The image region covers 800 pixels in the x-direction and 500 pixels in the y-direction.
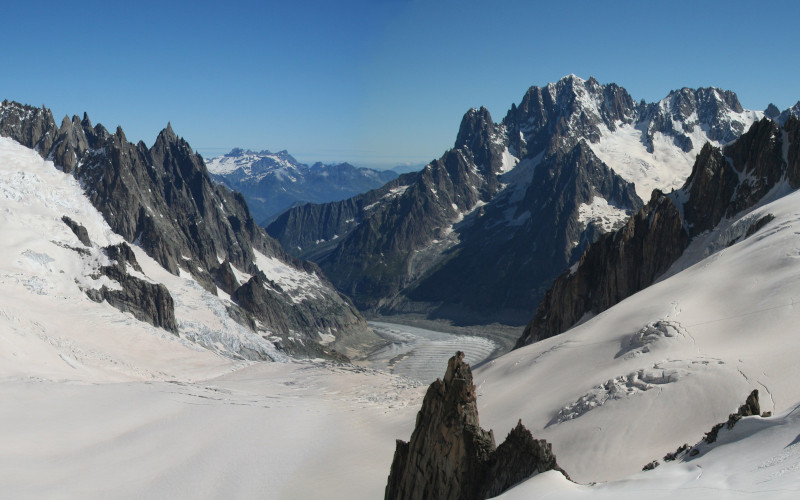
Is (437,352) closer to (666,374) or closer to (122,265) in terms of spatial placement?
(122,265)

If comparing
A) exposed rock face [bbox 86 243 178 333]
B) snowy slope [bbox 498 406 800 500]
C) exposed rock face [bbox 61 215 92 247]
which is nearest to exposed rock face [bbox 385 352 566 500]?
snowy slope [bbox 498 406 800 500]

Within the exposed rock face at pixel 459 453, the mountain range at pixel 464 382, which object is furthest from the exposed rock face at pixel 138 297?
the exposed rock face at pixel 459 453

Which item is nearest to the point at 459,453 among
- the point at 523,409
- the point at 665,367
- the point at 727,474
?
the point at 727,474

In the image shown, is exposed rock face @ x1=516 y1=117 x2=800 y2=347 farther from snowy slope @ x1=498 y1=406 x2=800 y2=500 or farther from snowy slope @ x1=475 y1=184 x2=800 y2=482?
snowy slope @ x1=498 y1=406 x2=800 y2=500

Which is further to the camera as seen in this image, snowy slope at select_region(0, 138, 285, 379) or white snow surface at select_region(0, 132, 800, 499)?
snowy slope at select_region(0, 138, 285, 379)

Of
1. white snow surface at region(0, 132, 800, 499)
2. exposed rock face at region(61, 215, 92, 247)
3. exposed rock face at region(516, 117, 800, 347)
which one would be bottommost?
white snow surface at region(0, 132, 800, 499)

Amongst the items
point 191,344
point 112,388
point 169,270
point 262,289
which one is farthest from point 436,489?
point 262,289
